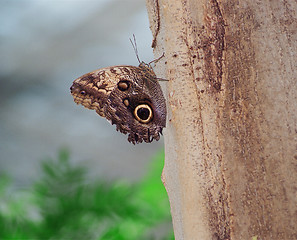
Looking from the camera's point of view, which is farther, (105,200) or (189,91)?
(105,200)

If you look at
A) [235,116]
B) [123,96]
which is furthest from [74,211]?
[235,116]

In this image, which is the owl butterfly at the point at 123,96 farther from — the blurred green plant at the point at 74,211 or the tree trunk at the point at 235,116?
the blurred green plant at the point at 74,211

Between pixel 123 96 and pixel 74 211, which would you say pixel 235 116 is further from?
pixel 74 211

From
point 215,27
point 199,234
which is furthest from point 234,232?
point 215,27

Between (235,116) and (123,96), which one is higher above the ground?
(123,96)

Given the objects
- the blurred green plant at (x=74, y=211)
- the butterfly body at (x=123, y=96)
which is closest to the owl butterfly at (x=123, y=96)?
the butterfly body at (x=123, y=96)

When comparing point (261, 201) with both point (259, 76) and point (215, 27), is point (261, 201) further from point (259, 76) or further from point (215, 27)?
point (215, 27)
